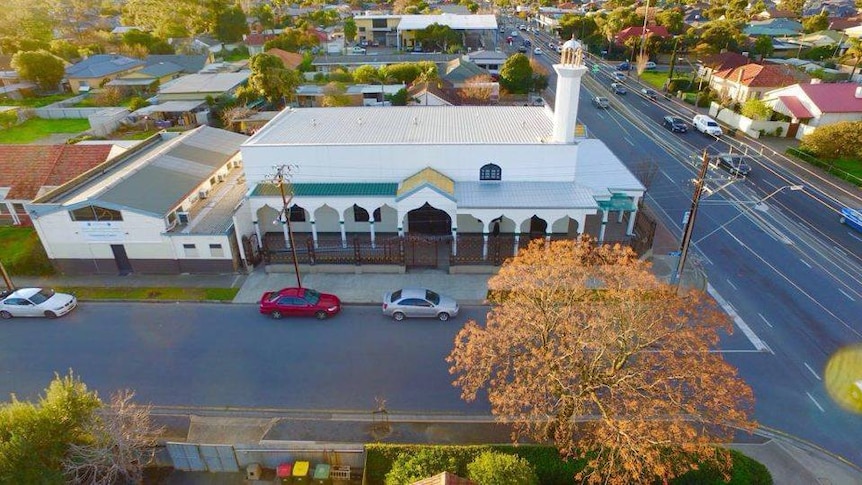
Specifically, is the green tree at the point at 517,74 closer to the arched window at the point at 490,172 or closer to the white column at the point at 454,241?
the arched window at the point at 490,172

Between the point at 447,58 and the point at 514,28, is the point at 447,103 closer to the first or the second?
the point at 447,58

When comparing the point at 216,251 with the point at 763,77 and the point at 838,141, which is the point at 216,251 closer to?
the point at 838,141

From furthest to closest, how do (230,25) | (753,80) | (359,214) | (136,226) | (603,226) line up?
(230,25)
(753,80)
(359,214)
(603,226)
(136,226)

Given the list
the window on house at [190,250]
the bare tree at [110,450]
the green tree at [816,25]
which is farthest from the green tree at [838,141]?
the green tree at [816,25]

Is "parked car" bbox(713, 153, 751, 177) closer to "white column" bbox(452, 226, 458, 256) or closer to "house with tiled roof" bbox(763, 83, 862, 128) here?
"house with tiled roof" bbox(763, 83, 862, 128)

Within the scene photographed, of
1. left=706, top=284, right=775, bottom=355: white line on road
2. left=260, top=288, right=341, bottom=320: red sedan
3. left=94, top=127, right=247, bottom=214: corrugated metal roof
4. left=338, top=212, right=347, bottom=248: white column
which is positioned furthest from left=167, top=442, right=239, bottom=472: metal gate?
left=706, top=284, right=775, bottom=355: white line on road

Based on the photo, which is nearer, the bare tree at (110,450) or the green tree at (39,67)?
the bare tree at (110,450)

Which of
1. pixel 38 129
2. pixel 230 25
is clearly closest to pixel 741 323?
pixel 38 129
